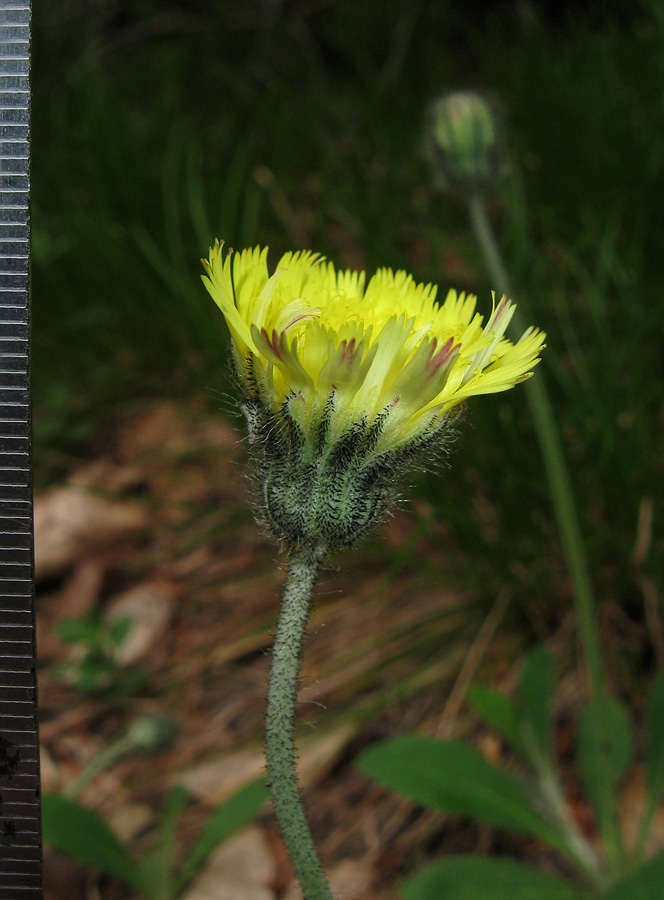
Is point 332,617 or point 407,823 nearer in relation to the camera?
point 407,823

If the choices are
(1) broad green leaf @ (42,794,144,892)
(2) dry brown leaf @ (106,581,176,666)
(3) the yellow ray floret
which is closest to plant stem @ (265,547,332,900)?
(3) the yellow ray floret

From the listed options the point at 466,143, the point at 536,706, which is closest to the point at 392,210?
the point at 466,143

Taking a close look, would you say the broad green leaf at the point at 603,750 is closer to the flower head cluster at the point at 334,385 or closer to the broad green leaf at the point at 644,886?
the broad green leaf at the point at 644,886

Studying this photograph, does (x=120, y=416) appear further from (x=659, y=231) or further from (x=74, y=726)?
(x=659, y=231)

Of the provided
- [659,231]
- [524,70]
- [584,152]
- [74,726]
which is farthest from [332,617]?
[524,70]

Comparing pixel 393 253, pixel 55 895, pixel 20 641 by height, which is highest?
pixel 393 253

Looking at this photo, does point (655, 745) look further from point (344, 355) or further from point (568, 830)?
point (344, 355)

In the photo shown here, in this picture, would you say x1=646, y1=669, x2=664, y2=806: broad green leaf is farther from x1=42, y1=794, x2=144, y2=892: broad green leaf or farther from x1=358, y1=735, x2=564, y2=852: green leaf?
x1=42, y1=794, x2=144, y2=892: broad green leaf
